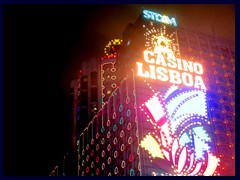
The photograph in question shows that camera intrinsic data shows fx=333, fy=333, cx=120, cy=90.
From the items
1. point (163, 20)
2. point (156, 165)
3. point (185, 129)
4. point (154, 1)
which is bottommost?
point (156, 165)

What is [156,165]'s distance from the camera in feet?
87.5

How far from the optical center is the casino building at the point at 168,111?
2802 cm

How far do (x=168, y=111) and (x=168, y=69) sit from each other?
4.97 metres

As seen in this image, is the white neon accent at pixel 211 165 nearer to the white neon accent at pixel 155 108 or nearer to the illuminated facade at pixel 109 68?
the white neon accent at pixel 155 108

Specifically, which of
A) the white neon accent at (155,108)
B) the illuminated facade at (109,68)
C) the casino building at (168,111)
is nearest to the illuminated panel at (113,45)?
the illuminated facade at (109,68)

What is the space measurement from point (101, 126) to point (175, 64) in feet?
43.1

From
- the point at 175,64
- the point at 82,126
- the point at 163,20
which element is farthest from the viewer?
the point at 82,126

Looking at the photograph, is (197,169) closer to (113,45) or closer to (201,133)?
(201,133)

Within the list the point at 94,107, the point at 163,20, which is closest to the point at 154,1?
the point at 163,20

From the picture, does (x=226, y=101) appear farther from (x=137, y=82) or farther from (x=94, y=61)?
(x=94, y=61)

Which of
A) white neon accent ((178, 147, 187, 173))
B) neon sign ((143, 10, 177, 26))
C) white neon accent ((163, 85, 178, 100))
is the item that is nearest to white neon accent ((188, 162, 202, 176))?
white neon accent ((178, 147, 187, 173))

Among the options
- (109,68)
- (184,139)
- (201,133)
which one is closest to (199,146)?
(184,139)

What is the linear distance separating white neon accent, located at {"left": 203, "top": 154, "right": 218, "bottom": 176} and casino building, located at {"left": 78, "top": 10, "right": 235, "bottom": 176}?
0.17 ft

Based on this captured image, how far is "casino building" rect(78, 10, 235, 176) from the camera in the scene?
28016 mm
